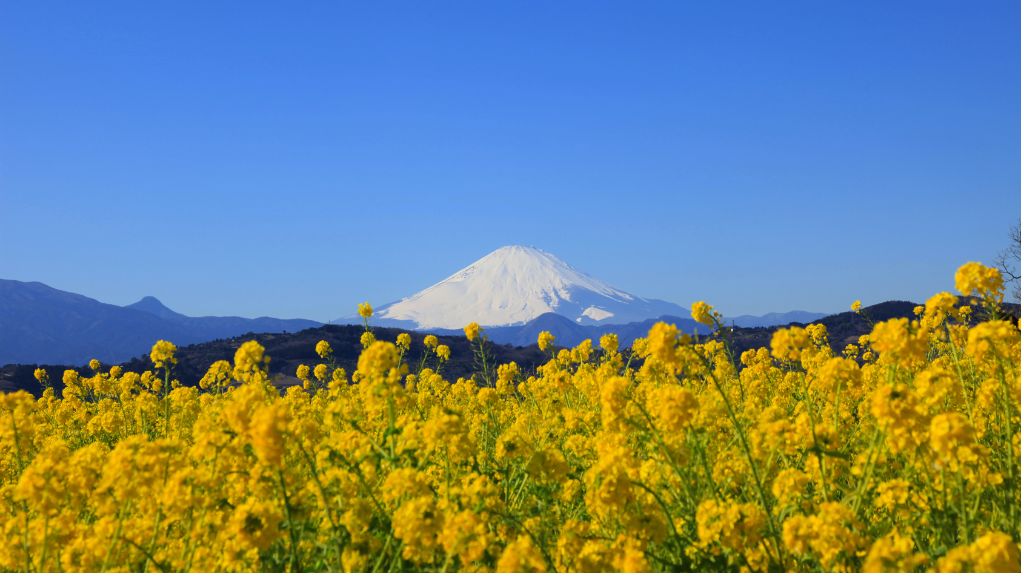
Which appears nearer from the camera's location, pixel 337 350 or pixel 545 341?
pixel 545 341

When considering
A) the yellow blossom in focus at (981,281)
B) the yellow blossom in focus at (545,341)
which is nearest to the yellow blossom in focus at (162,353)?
the yellow blossom in focus at (545,341)

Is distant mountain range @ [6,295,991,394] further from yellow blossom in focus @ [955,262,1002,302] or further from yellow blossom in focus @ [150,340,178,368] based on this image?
yellow blossom in focus @ [955,262,1002,302]

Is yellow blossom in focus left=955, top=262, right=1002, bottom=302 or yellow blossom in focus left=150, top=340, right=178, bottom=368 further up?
yellow blossom in focus left=955, top=262, right=1002, bottom=302

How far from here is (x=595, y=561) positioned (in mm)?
3426

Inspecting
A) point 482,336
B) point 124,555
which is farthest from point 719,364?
point 124,555

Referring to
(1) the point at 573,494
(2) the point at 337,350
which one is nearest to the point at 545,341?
(1) the point at 573,494

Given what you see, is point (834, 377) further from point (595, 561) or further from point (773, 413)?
point (595, 561)

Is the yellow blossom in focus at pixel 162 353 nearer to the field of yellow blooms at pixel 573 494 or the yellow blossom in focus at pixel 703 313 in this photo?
the field of yellow blooms at pixel 573 494

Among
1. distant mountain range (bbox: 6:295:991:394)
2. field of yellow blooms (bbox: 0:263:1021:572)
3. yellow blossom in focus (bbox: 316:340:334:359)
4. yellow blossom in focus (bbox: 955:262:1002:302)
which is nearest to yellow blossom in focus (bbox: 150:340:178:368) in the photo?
yellow blossom in focus (bbox: 316:340:334:359)

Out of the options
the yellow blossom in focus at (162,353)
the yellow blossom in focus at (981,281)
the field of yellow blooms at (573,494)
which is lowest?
the field of yellow blooms at (573,494)

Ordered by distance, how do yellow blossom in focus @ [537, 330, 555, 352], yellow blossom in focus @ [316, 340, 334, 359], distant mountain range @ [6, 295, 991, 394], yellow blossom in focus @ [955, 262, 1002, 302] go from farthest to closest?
distant mountain range @ [6, 295, 991, 394]
yellow blossom in focus @ [537, 330, 555, 352]
yellow blossom in focus @ [316, 340, 334, 359]
yellow blossom in focus @ [955, 262, 1002, 302]

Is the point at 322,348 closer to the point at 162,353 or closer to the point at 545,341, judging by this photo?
the point at 162,353

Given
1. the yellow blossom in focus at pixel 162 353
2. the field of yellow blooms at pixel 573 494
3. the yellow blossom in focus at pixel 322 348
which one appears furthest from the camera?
the yellow blossom in focus at pixel 322 348

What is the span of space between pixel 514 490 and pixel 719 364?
17.0 ft
